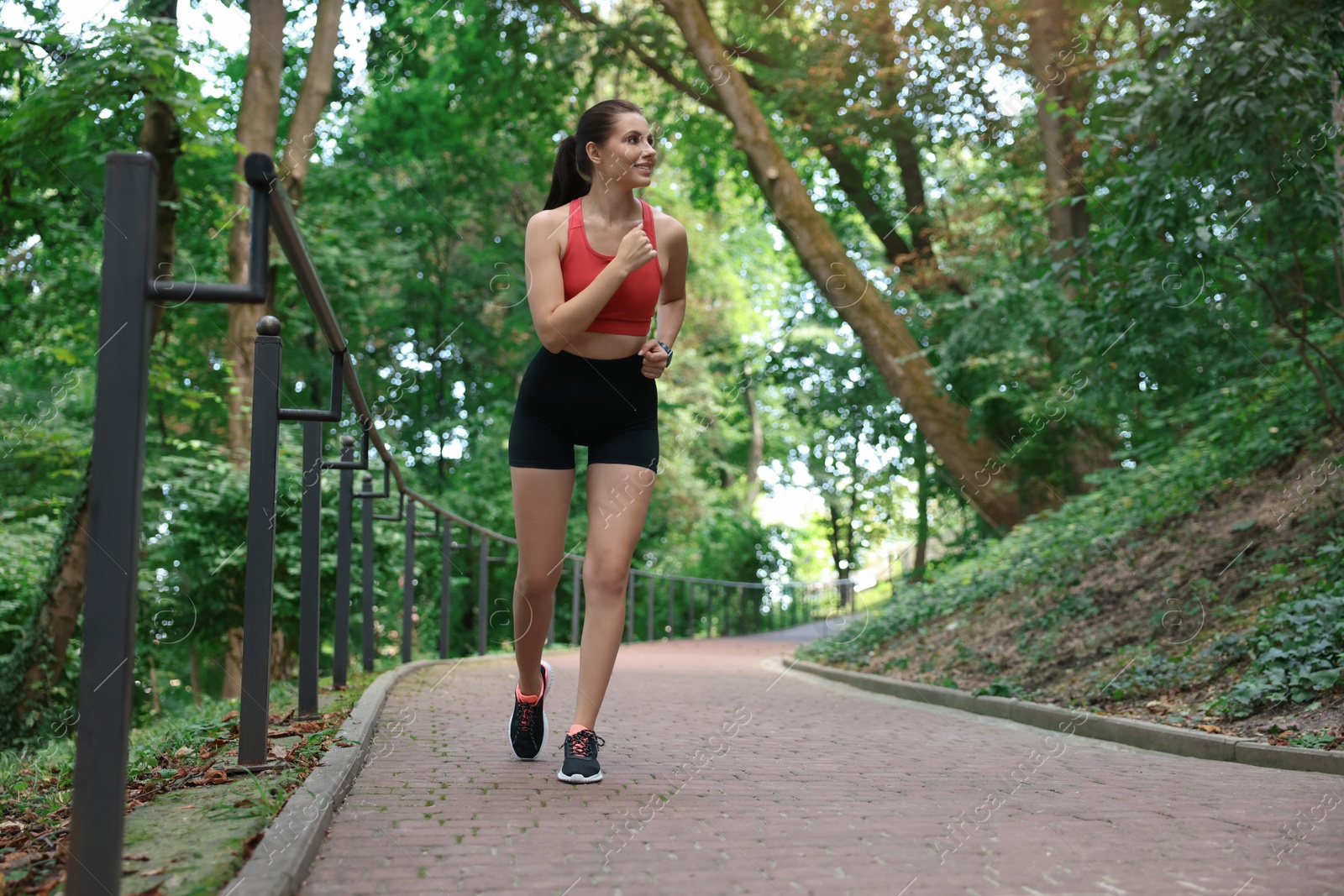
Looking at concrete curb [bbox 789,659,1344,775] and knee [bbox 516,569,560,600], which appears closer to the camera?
knee [bbox 516,569,560,600]

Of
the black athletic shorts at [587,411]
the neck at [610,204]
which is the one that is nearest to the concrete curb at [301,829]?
the black athletic shorts at [587,411]

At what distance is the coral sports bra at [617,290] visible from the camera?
350 centimetres

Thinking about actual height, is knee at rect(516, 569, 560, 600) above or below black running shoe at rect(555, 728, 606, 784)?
above

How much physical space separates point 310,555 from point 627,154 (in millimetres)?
2052

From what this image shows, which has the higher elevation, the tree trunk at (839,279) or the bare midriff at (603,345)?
the tree trunk at (839,279)

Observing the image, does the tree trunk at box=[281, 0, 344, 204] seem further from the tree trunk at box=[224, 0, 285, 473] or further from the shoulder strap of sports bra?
the shoulder strap of sports bra

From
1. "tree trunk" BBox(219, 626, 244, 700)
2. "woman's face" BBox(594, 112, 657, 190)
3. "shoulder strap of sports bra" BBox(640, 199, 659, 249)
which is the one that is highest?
"woman's face" BBox(594, 112, 657, 190)

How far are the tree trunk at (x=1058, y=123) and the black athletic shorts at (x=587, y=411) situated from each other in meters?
10.8

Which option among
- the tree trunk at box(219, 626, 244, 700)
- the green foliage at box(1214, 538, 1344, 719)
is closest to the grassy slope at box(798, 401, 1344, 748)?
the green foliage at box(1214, 538, 1344, 719)

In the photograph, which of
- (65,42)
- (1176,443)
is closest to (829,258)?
(1176,443)

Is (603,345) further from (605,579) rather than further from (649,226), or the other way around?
(605,579)

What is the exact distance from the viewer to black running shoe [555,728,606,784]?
337cm

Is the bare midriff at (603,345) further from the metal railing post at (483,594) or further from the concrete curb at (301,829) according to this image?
the metal railing post at (483,594)

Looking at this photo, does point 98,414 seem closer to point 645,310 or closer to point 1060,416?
point 645,310
